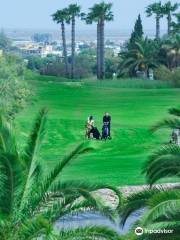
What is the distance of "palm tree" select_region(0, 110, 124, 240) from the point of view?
11602 mm

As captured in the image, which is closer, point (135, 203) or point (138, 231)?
point (138, 231)

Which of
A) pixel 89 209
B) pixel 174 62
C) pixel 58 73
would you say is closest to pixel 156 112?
pixel 174 62

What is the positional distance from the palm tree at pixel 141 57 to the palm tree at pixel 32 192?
5239 cm

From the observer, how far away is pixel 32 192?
1209 centimetres

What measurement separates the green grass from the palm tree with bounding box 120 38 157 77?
6766mm

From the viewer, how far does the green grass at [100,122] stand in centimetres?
2944

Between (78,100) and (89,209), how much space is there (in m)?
37.7

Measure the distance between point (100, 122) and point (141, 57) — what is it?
2561 cm

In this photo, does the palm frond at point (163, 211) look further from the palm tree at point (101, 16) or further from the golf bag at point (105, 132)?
the palm tree at point (101, 16)

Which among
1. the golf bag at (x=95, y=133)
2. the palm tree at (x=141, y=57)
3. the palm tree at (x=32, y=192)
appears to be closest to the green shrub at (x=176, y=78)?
the palm tree at (x=141, y=57)

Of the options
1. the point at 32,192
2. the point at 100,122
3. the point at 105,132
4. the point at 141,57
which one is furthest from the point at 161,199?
the point at 141,57

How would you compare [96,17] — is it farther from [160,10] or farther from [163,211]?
[163,211]

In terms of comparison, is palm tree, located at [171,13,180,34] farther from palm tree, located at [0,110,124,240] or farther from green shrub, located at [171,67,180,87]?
palm tree, located at [0,110,124,240]

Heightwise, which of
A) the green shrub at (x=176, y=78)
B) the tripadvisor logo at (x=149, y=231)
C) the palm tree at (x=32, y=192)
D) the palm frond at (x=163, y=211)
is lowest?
the green shrub at (x=176, y=78)
